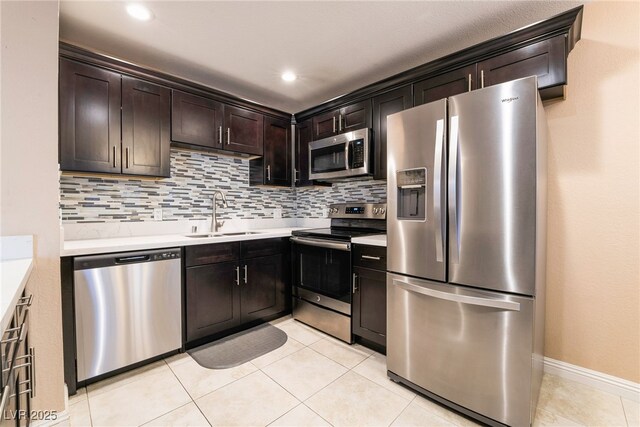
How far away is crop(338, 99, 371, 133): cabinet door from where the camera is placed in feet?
8.70

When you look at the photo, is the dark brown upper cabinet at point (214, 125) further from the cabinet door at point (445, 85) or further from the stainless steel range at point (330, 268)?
the cabinet door at point (445, 85)

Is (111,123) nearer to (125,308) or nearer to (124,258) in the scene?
(124,258)

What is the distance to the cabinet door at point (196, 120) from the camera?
2.48 m

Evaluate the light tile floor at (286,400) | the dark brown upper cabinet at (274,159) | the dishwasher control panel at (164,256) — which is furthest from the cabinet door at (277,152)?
the light tile floor at (286,400)

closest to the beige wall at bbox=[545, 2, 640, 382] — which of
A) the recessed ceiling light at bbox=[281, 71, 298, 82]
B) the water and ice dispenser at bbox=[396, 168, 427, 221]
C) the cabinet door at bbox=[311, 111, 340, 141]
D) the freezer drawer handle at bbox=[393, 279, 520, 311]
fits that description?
the freezer drawer handle at bbox=[393, 279, 520, 311]

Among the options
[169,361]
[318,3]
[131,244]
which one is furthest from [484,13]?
[169,361]

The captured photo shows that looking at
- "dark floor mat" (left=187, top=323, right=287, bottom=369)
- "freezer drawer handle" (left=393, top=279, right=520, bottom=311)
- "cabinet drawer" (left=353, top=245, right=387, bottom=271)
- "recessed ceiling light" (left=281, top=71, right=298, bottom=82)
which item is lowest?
"dark floor mat" (left=187, top=323, right=287, bottom=369)

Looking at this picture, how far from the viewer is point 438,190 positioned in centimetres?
163

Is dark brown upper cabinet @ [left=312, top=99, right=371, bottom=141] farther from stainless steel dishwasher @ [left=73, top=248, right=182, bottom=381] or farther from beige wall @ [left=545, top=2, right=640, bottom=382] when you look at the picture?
stainless steel dishwasher @ [left=73, top=248, right=182, bottom=381]

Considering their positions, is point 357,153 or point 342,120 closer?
point 357,153

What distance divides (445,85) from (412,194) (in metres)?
0.95

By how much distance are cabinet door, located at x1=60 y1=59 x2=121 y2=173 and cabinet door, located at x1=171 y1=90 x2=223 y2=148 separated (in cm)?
43

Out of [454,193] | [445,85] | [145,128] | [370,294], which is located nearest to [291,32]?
[445,85]

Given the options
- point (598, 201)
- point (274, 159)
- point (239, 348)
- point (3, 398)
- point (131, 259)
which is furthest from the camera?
point (274, 159)
